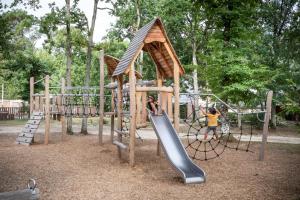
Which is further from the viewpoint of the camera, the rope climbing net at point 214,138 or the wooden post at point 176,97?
the rope climbing net at point 214,138

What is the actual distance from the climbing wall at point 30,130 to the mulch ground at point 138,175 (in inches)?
43.4

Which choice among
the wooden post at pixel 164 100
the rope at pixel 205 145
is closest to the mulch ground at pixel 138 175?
the rope at pixel 205 145

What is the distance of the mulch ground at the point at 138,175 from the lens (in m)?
7.71

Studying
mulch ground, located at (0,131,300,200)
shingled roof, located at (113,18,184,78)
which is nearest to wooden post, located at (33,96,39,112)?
mulch ground, located at (0,131,300,200)

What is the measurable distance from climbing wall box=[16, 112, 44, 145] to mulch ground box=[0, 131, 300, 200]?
3.61 feet

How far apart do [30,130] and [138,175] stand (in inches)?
322

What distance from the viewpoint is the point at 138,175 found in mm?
9648

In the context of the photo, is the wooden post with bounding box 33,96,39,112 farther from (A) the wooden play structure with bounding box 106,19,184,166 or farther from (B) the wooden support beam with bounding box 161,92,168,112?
(B) the wooden support beam with bounding box 161,92,168,112

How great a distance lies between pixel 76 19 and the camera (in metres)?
20.4

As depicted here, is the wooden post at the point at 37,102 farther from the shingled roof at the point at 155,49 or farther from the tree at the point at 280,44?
the tree at the point at 280,44

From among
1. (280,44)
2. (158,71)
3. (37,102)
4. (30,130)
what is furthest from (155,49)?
(280,44)

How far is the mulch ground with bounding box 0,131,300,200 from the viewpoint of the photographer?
25.3ft

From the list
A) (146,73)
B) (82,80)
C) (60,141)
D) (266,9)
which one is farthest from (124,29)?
(60,141)

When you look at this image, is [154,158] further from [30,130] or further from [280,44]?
[280,44]
